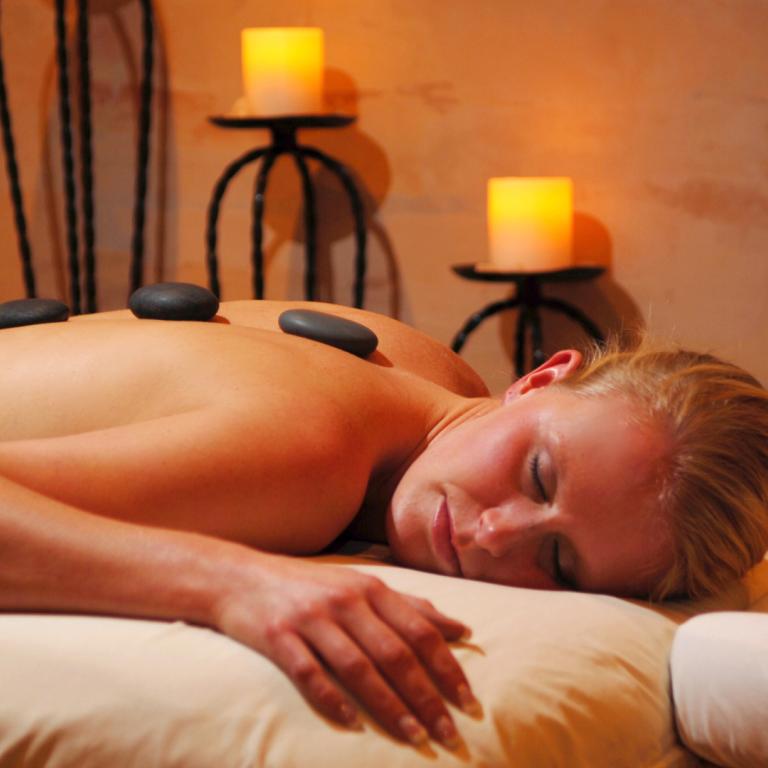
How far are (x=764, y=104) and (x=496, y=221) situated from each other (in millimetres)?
688

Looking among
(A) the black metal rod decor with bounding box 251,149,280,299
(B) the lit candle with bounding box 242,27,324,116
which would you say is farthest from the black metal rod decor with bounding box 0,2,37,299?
(B) the lit candle with bounding box 242,27,324,116

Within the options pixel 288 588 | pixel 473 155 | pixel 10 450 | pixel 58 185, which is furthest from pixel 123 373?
pixel 58 185

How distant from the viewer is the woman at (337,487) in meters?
1.00

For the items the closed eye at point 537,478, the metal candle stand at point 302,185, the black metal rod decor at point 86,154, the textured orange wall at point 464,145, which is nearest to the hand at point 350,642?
the closed eye at point 537,478

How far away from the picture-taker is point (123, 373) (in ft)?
4.52

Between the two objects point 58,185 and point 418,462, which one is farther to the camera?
point 58,185

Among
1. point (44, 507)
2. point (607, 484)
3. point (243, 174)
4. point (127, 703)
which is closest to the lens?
point (127, 703)

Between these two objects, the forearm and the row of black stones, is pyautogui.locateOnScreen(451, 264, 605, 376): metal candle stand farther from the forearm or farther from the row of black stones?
the forearm

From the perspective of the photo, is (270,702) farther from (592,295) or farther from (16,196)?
(16,196)

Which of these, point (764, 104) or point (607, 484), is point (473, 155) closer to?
point (764, 104)

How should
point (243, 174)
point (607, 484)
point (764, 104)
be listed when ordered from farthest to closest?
point (243, 174) → point (764, 104) → point (607, 484)

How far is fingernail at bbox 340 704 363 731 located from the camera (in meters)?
0.94

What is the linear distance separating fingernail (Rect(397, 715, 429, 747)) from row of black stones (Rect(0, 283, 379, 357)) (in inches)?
25.9

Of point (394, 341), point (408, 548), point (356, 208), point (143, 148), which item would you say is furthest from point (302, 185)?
point (408, 548)
